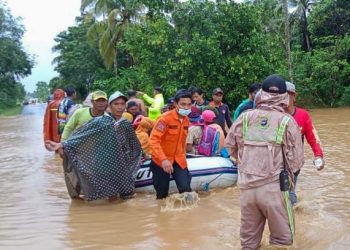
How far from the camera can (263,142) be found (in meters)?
3.54

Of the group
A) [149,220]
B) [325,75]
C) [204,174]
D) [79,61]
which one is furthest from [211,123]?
[79,61]

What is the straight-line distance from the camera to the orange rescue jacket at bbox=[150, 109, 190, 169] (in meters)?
5.59

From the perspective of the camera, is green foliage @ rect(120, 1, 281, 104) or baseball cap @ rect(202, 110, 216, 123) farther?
green foliage @ rect(120, 1, 281, 104)

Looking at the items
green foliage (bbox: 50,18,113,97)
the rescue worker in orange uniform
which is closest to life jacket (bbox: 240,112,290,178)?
the rescue worker in orange uniform

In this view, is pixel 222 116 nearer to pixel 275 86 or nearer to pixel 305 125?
pixel 305 125

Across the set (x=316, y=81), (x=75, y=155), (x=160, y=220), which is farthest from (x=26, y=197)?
(x=316, y=81)

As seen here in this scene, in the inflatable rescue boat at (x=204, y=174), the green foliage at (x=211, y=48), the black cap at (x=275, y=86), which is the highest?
the green foliage at (x=211, y=48)

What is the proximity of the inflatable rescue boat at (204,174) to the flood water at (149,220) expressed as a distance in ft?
0.39

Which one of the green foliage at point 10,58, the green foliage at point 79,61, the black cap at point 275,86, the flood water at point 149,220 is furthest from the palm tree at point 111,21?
the black cap at point 275,86

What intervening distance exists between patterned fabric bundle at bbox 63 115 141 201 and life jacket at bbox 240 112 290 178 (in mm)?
2791

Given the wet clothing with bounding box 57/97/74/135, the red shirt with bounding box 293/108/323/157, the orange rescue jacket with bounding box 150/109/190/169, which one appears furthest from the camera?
the wet clothing with bounding box 57/97/74/135

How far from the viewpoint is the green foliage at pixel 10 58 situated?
143 feet

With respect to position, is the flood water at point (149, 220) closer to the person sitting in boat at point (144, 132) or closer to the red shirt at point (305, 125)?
the person sitting in boat at point (144, 132)

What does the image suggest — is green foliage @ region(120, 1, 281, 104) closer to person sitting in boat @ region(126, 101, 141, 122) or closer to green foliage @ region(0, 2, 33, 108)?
person sitting in boat @ region(126, 101, 141, 122)
